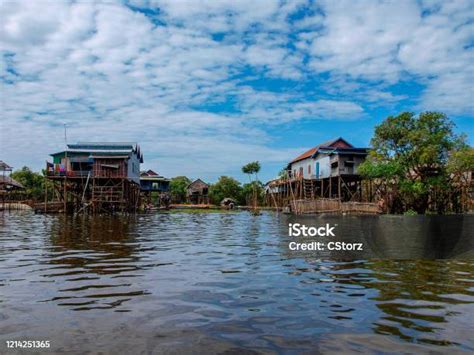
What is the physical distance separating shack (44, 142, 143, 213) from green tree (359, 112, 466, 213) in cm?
2432

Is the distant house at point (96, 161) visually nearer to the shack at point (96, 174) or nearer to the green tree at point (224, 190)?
the shack at point (96, 174)

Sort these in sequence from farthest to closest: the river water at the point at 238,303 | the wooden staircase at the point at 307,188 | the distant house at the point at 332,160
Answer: the wooden staircase at the point at 307,188, the distant house at the point at 332,160, the river water at the point at 238,303

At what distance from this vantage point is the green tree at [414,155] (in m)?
31.7

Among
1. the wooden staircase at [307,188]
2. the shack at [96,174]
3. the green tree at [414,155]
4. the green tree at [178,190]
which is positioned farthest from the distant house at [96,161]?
the green tree at [178,190]

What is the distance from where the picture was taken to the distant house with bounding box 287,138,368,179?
1674 inches

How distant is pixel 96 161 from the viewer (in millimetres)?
43625

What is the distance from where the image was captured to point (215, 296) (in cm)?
636

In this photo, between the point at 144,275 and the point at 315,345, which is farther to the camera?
the point at 144,275

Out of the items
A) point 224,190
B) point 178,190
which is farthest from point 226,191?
point 178,190

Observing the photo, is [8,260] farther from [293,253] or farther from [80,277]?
[293,253]

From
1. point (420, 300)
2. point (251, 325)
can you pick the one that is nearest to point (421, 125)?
point (420, 300)

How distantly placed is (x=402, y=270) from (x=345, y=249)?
4.00m

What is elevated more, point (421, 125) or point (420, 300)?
point (421, 125)

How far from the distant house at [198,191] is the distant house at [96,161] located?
32.7m
